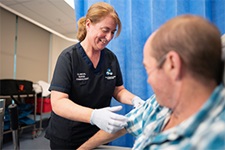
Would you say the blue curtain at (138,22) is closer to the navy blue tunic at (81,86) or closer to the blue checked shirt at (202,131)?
the navy blue tunic at (81,86)

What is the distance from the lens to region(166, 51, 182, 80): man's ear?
401 millimetres

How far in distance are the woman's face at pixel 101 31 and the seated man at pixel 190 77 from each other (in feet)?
1.70

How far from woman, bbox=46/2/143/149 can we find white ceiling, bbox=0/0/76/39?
184 cm

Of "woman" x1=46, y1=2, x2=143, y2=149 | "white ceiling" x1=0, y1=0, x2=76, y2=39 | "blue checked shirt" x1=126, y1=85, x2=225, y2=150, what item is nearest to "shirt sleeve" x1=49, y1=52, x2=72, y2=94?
"woman" x1=46, y1=2, x2=143, y2=149

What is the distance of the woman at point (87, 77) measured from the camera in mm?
912

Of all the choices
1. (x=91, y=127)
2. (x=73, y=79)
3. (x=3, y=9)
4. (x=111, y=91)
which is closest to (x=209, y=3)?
(x=111, y=91)

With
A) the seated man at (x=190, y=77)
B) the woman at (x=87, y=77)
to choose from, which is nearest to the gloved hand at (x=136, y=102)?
the woman at (x=87, y=77)

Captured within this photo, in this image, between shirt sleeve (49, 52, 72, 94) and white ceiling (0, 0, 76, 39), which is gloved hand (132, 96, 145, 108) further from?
white ceiling (0, 0, 76, 39)

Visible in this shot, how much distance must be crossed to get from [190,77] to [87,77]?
683mm

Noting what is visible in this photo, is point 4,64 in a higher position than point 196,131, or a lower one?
higher

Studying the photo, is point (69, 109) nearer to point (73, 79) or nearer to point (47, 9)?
point (73, 79)

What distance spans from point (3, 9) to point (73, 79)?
284 centimetres

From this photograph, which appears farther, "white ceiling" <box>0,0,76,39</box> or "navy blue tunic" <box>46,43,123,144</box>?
"white ceiling" <box>0,0,76,39</box>

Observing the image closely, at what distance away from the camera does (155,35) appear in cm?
46
